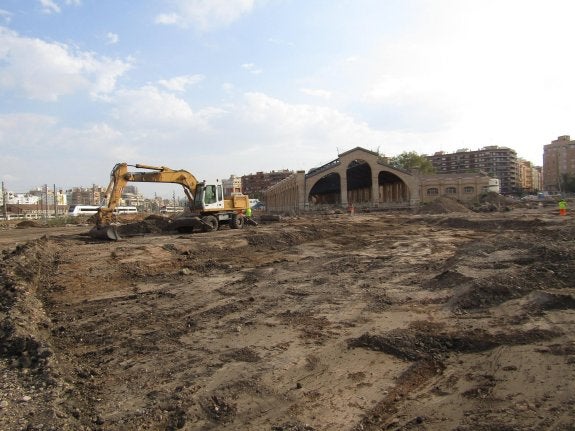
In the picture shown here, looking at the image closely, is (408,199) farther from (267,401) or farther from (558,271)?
(267,401)

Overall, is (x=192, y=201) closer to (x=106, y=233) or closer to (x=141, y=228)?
(x=141, y=228)

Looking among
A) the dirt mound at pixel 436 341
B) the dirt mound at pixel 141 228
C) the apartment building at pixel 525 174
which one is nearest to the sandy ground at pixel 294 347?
the dirt mound at pixel 436 341

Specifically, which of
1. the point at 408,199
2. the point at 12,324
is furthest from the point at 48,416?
the point at 408,199

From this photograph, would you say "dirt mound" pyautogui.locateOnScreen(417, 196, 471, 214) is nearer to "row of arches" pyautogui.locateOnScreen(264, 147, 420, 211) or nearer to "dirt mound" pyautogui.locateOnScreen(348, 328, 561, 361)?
"row of arches" pyautogui.locateOnScreen(264, 147, 420, 211)

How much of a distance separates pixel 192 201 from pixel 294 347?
744 inches

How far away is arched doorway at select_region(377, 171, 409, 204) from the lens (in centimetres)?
6488

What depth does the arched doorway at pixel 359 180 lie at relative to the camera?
65750 millimetres

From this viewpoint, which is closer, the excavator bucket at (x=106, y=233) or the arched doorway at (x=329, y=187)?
the excavator bucket at (x=106, y=233)

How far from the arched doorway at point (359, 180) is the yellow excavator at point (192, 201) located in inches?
1562

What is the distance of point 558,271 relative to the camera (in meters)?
9.70

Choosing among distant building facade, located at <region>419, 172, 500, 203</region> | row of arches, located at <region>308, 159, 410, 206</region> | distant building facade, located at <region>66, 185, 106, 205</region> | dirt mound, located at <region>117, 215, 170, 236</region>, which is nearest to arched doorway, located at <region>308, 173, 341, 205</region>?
row of arches, located at <region>308, 159, 410, 206</region>

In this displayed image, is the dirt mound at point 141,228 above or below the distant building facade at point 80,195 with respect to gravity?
below

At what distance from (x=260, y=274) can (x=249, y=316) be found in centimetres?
430

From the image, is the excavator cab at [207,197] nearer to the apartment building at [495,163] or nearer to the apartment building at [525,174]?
the apartment building at [495,163]
